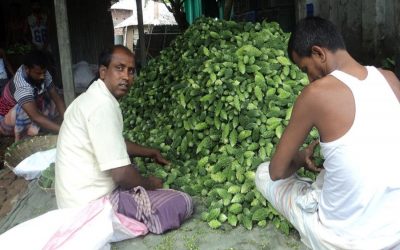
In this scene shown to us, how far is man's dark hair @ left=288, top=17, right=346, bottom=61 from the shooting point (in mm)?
1918

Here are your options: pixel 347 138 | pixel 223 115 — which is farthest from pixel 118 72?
pixel 347 138

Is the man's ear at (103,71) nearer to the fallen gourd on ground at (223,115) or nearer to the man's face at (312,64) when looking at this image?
the fallen gourd on ground at (223,115)

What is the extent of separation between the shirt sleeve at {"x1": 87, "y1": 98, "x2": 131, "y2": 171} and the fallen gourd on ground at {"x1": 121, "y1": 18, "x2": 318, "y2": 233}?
759 mm

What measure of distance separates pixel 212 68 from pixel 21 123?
229 cm

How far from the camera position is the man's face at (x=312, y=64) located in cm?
195

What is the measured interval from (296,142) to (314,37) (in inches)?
18.5

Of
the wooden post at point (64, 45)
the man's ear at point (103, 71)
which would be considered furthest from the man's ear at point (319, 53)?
the wooden post at point (64, 45)

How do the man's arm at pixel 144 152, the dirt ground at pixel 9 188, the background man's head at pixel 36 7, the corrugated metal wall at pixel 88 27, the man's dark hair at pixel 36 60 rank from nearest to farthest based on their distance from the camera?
the man's arm at pixel 144 152
the dirt ground at pixel 9 188
the man's dark hair at pixel 36 60
the background man's head at pixel 36 7
the corrugated metal wall at pixel 88 27

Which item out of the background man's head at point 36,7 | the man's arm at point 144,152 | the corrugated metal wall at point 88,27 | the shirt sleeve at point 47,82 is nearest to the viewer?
the man's arm at point 144,152

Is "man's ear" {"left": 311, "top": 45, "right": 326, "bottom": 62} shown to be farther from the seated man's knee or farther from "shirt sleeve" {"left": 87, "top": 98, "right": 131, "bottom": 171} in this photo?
"shirt sleeve" {"left": 87, "top": 98, "right": 131, "bottom": 171}

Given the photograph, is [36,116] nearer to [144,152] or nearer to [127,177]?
[144,152]

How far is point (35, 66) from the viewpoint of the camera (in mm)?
4285

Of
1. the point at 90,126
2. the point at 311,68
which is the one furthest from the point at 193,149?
the point at 311,68

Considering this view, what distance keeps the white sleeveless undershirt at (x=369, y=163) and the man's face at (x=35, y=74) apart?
10.8ft
